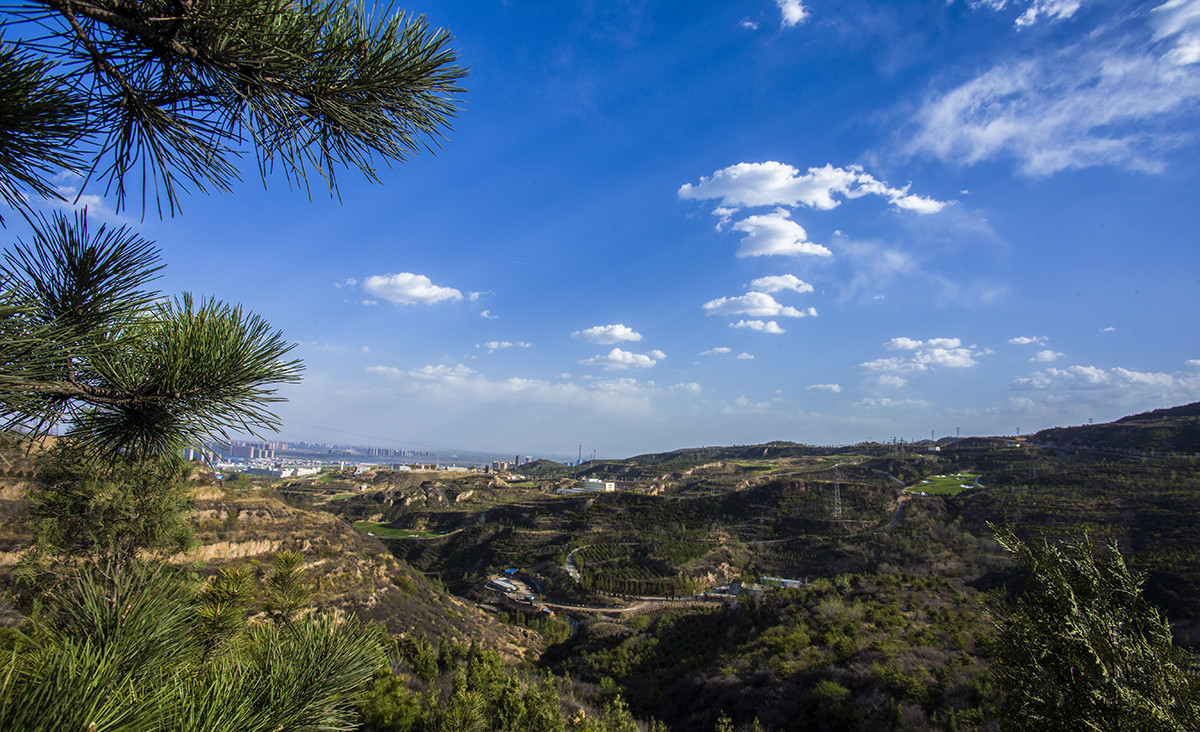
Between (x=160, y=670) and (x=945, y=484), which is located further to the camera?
(x=945, y=484)

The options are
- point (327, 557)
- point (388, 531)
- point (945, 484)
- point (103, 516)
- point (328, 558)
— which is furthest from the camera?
point (388, 531)

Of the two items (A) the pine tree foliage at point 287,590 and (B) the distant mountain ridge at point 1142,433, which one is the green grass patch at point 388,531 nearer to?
(A) the pine tree foliage at point 287,590

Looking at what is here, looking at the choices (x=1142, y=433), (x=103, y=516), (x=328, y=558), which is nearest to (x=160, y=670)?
(x=103, y=516)

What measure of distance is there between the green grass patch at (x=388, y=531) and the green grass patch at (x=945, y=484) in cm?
5864

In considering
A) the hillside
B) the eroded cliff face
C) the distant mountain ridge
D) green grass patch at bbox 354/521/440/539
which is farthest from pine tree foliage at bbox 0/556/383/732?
the distant mountain ridge

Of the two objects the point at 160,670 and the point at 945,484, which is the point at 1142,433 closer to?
the point at 945,484

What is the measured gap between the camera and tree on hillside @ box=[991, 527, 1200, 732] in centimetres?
435

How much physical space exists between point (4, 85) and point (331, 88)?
0.87 m

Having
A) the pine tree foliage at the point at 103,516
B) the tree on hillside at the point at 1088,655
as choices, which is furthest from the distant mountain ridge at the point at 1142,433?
the pine tree foliage at the point at 103,516

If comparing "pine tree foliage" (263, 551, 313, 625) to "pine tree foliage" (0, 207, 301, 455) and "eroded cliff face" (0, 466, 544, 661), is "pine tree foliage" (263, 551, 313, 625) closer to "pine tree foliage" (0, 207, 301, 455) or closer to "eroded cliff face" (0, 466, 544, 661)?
"pine tree foliage" (0, 207, 301, 455)

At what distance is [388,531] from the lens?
58.6 meters

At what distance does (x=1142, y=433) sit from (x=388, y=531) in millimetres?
95989

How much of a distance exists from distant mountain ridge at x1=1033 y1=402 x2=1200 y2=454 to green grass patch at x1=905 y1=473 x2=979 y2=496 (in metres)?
17.5

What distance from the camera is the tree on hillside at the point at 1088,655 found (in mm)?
4348
